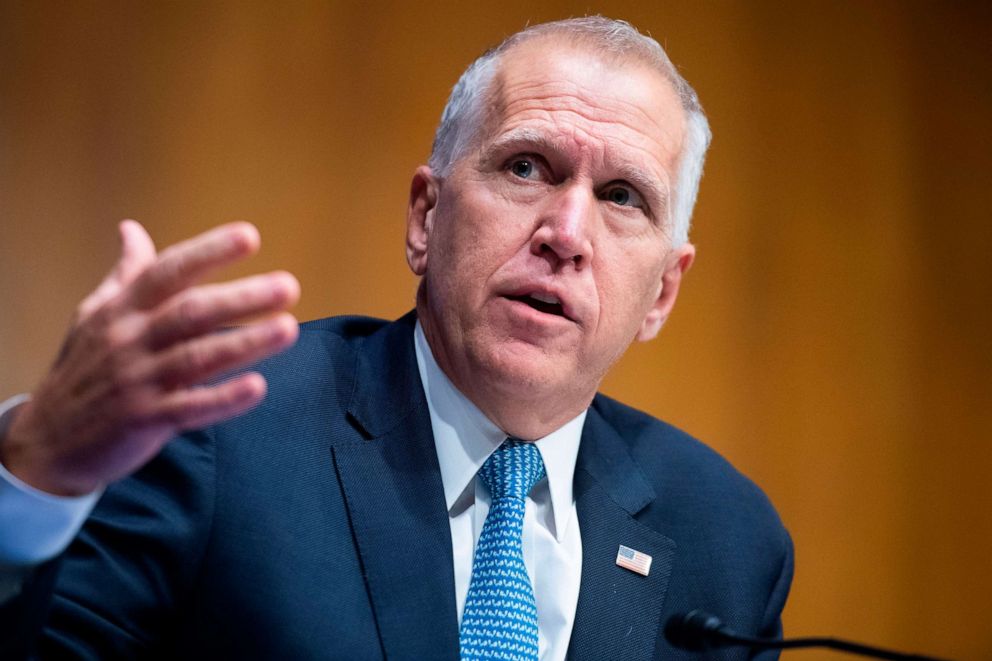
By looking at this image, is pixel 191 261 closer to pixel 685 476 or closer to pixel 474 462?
pixel 474 462

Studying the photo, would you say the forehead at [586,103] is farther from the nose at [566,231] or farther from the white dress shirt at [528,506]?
the white dress shirt at [528,506]

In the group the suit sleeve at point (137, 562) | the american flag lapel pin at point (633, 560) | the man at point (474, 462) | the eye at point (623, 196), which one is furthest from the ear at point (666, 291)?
the suit sleeve at point (137, 562)

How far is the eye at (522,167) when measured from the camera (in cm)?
180

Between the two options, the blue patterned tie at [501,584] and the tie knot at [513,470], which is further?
the tie knot at [513,470]

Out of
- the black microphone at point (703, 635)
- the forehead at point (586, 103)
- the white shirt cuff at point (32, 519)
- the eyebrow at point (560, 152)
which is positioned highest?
the forehead at point (586, 103)

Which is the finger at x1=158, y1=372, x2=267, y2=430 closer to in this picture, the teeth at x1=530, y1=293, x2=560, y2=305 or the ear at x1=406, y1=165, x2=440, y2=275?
the teeth at x1=530, y1=293, x2=560, y2=305

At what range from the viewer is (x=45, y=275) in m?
2.37

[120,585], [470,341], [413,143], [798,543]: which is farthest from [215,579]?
[798,543]

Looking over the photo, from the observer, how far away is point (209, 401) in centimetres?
95

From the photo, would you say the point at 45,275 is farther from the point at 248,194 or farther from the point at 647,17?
the point at 647,17

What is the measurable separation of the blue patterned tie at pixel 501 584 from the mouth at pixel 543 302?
27cm

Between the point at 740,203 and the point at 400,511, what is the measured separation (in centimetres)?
187

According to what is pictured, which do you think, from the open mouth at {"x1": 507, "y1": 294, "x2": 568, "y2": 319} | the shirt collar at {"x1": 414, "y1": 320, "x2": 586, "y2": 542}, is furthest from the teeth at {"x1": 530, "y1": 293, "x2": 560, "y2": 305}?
the shirt collar at {"x1": 414, "y1": 320, "x2": 586, "y2": 542}

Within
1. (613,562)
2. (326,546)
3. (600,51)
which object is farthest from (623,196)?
(326,546)
